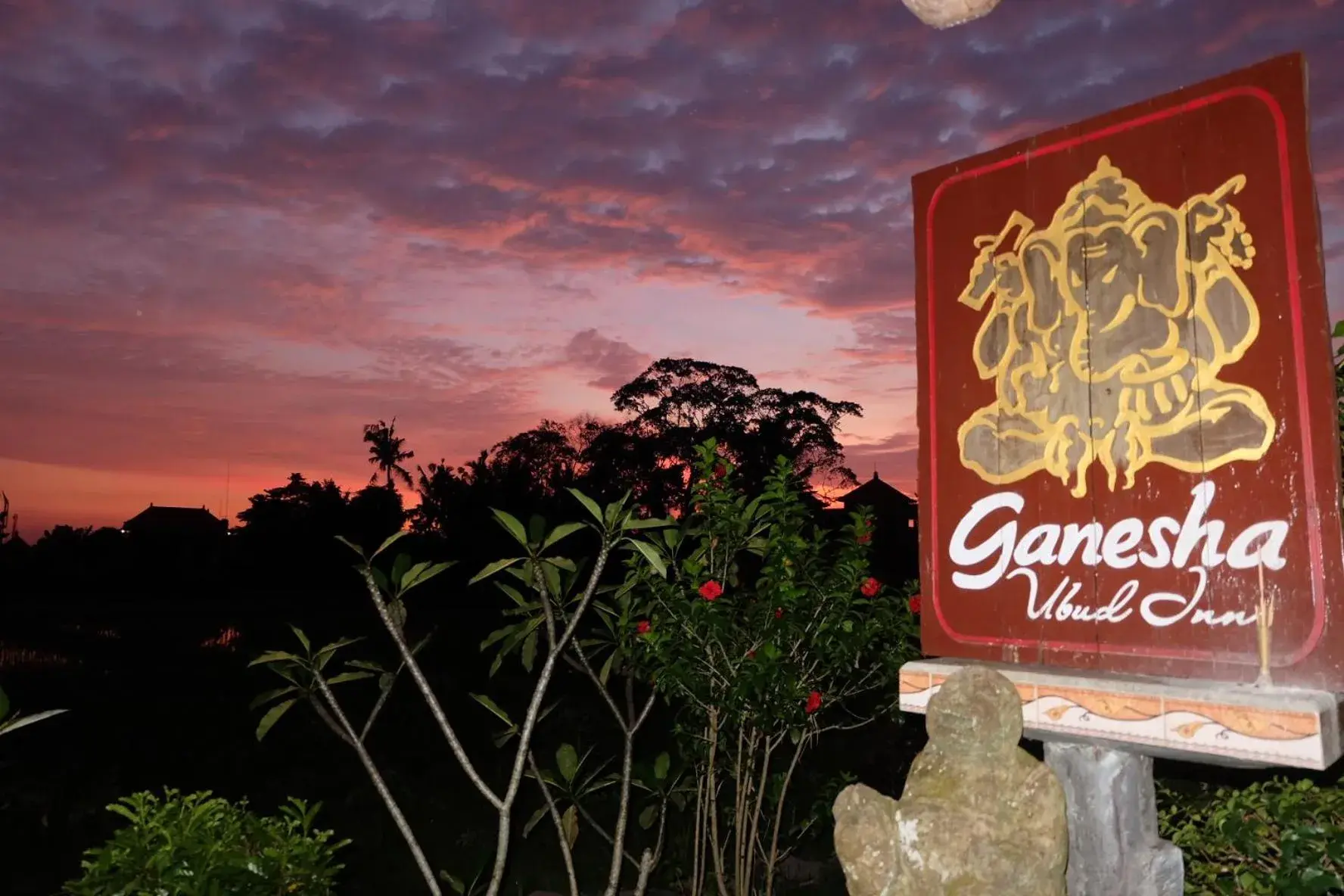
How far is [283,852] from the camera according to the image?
269cm

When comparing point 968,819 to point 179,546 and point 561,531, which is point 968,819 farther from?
point 179,546

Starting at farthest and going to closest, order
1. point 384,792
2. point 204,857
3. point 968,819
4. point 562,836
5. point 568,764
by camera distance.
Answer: point 568,764 → point 562,836 → point 384,792 → point 204,857 → point 968,819

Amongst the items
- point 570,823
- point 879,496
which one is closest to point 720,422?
point 879,496

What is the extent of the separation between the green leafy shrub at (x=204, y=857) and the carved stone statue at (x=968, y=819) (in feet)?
5.47

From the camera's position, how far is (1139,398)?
241 cm

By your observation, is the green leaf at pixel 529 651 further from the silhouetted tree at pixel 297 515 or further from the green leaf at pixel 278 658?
the silhouetted tree at pixel 297 515

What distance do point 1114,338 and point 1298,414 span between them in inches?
19.3

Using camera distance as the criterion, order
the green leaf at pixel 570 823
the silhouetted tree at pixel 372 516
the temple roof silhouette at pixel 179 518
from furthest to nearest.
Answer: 1. the temple roof silhouette at pixel 179 518
2. the silhouetted tree at pixel 372 516
3. the green leaf at pixel 570 823

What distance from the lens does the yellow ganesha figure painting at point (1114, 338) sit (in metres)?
2.28

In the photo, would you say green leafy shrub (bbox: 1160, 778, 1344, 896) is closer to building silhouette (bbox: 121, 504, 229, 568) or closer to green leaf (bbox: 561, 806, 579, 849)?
green leaf (bbox: 561, 806, 579, 849)

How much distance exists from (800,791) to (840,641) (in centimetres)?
466

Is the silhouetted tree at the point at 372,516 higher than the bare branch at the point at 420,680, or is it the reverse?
the silhouetted tree at the point at 372,516

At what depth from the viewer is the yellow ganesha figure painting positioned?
228cm

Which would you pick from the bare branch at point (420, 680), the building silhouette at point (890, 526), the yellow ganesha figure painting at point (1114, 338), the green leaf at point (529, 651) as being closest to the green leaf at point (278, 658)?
the bare branch at point (420, 680)
